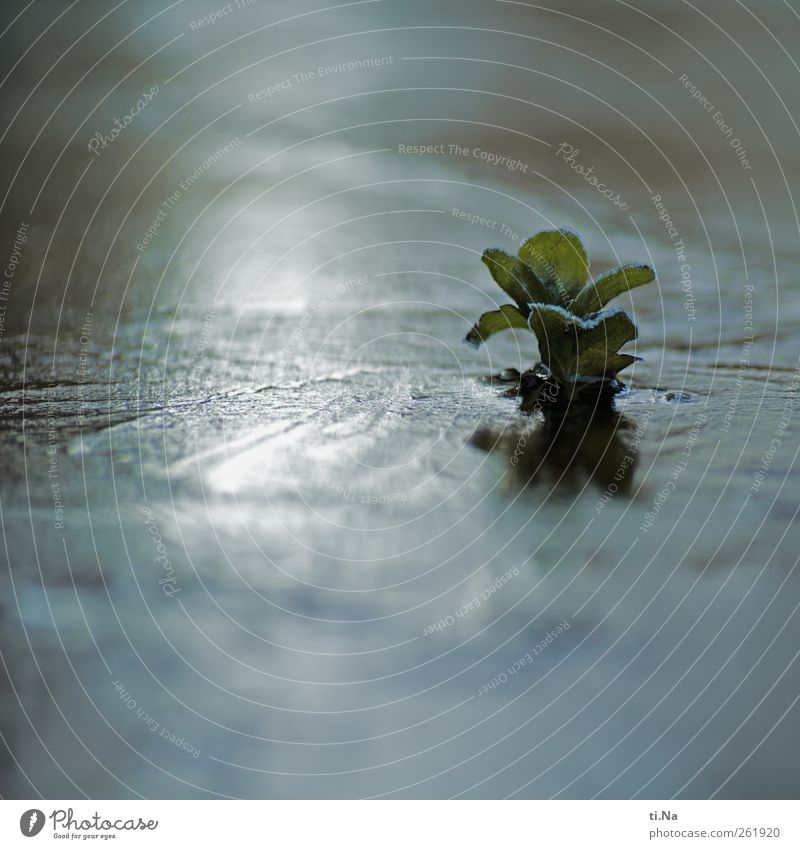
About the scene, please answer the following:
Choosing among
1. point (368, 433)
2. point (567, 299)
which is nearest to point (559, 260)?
point (567, 299)

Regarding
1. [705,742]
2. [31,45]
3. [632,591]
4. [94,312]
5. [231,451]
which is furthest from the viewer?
[31,45]

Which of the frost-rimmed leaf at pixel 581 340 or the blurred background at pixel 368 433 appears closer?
the blurred background at pixel 368 433

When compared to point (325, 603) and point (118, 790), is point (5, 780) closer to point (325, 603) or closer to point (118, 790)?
point (118, 790)

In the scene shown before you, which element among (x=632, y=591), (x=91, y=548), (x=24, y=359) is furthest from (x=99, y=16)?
(x=632, y=591)

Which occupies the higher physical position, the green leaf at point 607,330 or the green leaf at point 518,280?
the green leaf at point 518,280

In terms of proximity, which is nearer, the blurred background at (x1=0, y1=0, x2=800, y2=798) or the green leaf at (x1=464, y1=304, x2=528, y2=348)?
the blurred background at (x1=0, y1=0, x2=800, y2=798)

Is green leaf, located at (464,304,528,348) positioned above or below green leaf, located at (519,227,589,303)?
below
